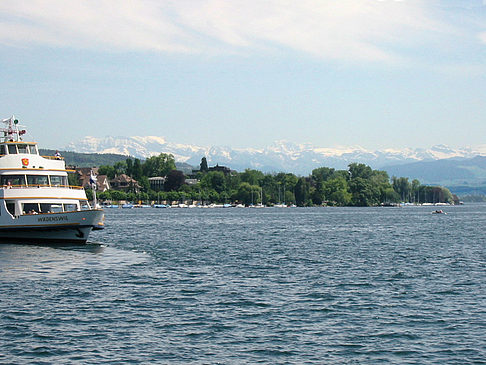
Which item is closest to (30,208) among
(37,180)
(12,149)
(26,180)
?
(26,180)

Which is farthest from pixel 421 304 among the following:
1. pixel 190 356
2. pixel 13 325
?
pixel 13 325

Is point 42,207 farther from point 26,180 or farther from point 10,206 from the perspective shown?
point 26,180

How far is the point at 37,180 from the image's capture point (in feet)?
223

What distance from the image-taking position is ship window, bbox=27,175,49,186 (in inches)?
2662

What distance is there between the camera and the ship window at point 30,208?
217 ft

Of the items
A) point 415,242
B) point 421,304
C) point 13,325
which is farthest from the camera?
point 415,242

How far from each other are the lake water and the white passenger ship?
19.3 ft

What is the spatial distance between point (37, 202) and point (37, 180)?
265cm

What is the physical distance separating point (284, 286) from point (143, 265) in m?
15.4

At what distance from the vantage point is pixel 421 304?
35.2 m

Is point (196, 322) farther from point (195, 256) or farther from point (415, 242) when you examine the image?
point (415, 242)

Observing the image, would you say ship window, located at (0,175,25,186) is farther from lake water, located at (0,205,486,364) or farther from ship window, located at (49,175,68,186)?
lake water, located at (0,205,486,364)

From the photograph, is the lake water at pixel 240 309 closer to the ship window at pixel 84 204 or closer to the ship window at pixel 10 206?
the ship window at pixel 10 206

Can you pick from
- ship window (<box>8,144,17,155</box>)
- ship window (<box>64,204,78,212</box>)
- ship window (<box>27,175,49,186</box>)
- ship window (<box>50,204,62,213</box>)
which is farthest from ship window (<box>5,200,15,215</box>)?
ship window (<box>8,144,17,155</box>)
